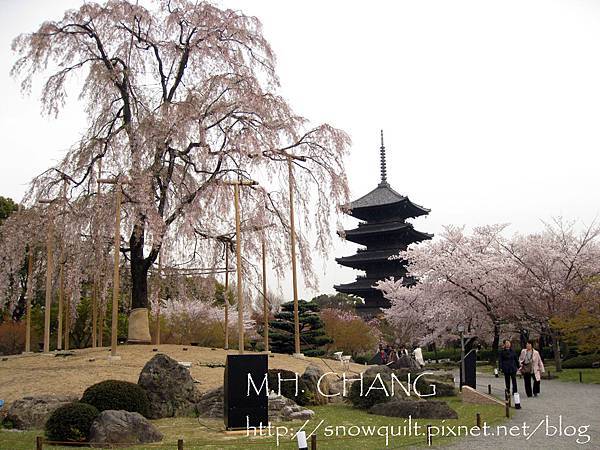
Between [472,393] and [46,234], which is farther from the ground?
[46,234]

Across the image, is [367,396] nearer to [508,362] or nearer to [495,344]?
[508,362]

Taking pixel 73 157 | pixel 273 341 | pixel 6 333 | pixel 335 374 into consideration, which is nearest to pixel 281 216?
pixel 335 374

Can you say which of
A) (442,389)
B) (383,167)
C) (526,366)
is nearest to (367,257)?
(383,167)

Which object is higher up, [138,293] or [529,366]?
[138,293]

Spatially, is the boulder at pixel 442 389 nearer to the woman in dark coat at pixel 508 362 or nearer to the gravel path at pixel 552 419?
the gravel path at pixel 552 419

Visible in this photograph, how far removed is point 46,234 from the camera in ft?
61.1

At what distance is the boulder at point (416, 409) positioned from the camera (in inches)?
485

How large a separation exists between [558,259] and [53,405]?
2356cm

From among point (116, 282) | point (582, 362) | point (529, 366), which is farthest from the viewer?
point (582, 362)

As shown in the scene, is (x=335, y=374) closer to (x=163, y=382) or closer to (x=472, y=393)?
(x=472, y=393)

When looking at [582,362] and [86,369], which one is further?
[582,362]

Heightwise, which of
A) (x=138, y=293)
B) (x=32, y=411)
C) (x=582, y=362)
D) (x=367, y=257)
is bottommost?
(x=582, y=362)

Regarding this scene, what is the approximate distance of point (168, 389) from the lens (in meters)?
13.3

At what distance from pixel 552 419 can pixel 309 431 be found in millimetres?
5080
